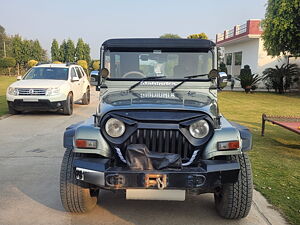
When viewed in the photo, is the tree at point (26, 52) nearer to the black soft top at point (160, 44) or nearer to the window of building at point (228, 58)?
the window of building at point (228, 58)

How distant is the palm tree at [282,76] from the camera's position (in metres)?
20.8

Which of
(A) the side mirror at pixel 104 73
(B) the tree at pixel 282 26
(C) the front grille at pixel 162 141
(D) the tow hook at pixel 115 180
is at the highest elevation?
(B) the tree at pixel 282 26

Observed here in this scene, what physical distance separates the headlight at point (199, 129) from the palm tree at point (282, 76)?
64.6 ft

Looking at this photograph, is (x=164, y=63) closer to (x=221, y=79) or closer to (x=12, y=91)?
(x=221, y=79)

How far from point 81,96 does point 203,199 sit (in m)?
9.85

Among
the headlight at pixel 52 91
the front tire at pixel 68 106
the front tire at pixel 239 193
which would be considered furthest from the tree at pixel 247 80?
the front tire at pixel 239 193

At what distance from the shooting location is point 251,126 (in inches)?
352

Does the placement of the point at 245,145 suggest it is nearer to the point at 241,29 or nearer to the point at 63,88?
the point at 63,88

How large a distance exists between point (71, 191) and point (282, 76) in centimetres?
2033

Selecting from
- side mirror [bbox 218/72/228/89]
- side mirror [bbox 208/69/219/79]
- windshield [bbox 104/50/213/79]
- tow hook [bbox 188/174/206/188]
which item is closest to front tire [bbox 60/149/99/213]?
tow hook [bbox 188/174/206/188]

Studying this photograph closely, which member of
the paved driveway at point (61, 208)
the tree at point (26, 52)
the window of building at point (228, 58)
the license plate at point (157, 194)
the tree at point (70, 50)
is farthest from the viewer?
the tree at point (70, 50)

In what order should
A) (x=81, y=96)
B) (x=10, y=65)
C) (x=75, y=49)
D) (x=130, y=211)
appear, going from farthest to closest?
(x=75, y=49) < (x=10, y=65) < (x=81, y=96) < (x=130, y=211)

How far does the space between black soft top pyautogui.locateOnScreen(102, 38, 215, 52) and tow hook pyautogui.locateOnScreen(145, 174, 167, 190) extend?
1980 mm

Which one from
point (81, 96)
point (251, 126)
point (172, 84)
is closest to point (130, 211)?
point (172, 84)
